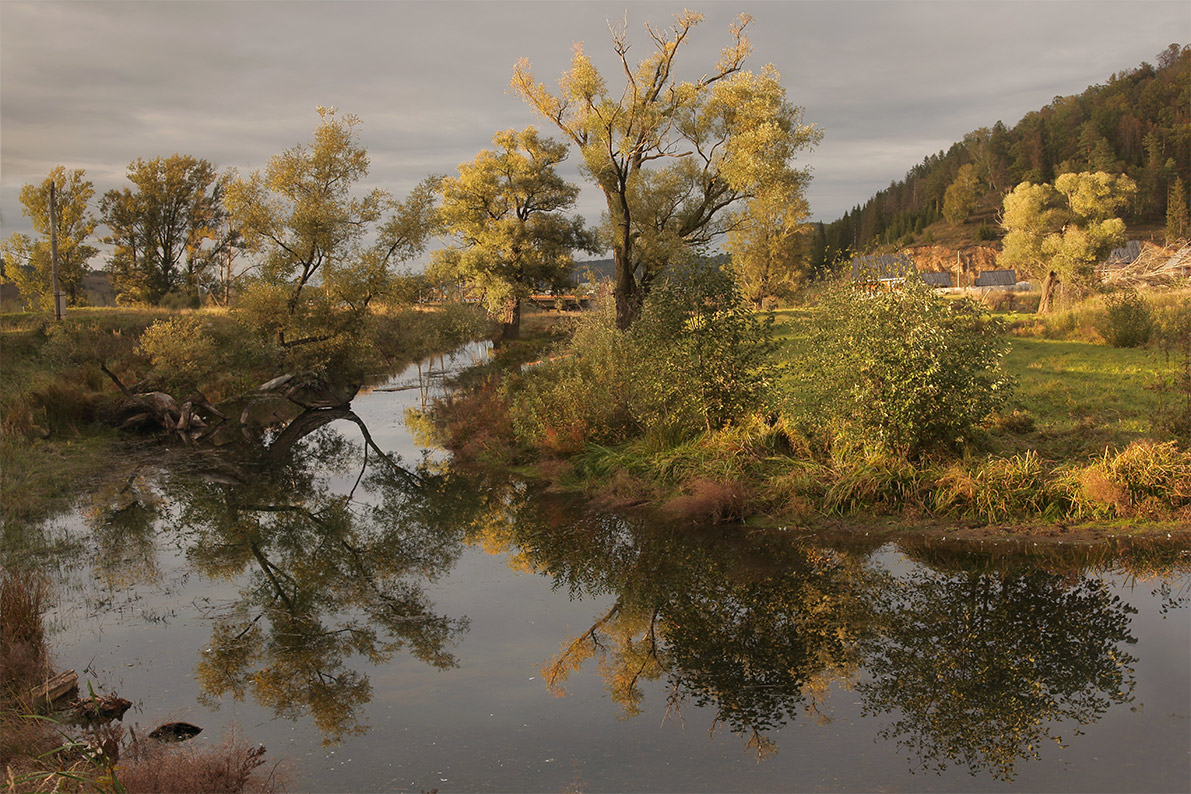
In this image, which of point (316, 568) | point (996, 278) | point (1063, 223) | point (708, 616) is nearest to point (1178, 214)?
point (996, 278)

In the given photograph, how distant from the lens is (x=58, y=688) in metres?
7.16

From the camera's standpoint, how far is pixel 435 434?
76.8 ft

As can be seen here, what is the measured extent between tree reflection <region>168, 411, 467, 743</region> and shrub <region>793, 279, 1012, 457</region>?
6851 millimetres

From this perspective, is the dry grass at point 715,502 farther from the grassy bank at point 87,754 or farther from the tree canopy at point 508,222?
the tree canopy at point 508,222

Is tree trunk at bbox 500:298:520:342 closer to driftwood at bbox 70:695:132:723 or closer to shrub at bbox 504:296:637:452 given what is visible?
shrub at bbox 504:296:637:452

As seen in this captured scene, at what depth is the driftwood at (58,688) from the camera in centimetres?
694

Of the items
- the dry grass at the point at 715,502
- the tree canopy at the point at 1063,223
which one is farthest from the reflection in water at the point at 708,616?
the tree canopy at the point at 1063,223

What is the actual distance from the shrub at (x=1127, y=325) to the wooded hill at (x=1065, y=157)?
87.4 m

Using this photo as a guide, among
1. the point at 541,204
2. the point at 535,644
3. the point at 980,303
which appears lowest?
the point at 535,644

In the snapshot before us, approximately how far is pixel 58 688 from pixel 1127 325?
2693cm

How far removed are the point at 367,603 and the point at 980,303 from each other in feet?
34.2

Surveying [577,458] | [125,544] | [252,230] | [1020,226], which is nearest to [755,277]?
[1020,226]

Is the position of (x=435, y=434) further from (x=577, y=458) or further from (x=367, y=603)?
(x=367, y=603)

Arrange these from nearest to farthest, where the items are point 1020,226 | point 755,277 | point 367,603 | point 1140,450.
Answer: point 367,603, point 1140,450, point 1020,226, point 755,277
